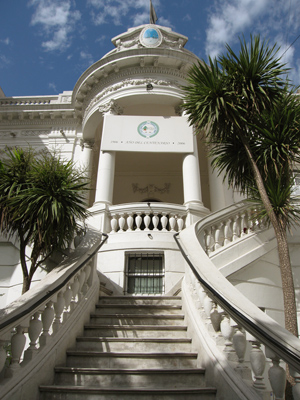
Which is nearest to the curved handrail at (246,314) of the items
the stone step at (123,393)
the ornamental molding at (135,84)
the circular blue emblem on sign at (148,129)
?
the stone step at (123,393)

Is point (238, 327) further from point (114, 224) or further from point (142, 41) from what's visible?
point (142, 41)

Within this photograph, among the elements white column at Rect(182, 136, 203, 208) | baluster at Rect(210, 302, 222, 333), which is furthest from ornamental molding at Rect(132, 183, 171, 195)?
baluster at Rect(210, 302, 222, 333)

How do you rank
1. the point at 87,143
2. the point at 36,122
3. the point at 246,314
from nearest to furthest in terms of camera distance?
the point at 246,314, the point at 87,143, the point at 36,122

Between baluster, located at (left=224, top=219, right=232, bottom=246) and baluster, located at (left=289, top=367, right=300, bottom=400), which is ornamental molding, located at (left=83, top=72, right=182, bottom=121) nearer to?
baluster, located at (left=224, top=219, right=232, bottom=246)

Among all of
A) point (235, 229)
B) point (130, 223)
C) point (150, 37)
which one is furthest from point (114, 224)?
point (150, 37)

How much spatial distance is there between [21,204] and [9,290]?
8.51 ft

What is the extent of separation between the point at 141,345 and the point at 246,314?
177cm

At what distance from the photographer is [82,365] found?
3738 mm

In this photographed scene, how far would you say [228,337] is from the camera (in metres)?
3.11

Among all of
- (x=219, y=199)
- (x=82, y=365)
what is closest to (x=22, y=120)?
(x=219, y=199)

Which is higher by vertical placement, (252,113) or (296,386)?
(252,113)

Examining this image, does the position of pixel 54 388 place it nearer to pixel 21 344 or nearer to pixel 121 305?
pixel 21 344

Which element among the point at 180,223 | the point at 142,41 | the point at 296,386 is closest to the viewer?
the point at 296,386

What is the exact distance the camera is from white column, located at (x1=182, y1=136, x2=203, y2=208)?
8.98 metres
